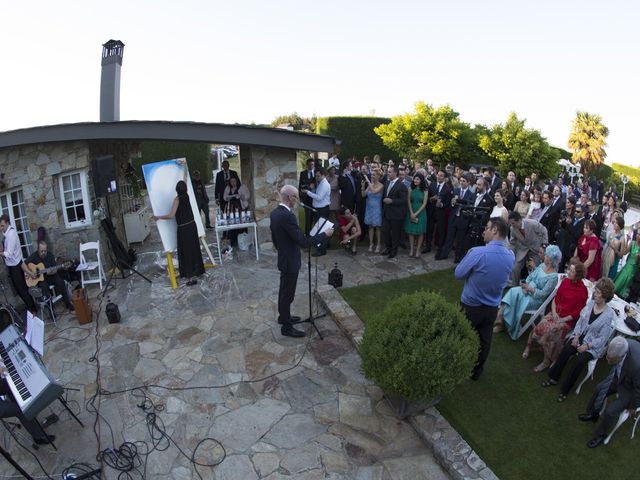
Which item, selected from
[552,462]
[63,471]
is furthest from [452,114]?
[63,471]

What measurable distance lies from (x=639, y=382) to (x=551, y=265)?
2015 mm

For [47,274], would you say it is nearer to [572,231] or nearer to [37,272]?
A: [37,272]

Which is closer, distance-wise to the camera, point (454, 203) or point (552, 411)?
point (552, 411)

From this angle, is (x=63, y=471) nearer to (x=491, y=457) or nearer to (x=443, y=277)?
(x=491, y=457)

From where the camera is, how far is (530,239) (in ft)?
21.0

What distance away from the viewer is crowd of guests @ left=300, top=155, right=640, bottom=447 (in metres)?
4.54

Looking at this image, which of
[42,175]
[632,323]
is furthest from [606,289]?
[42,175]

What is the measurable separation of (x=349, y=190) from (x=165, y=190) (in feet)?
12.7

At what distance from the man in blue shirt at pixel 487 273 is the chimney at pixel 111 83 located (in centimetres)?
887

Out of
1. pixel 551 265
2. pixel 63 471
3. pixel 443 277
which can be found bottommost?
pixel 63 471

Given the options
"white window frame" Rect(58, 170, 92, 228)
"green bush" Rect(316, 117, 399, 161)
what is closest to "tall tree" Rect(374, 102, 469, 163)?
"green bush" Rect(316, 117, 399, 161)

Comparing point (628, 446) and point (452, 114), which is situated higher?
point (452, 114)

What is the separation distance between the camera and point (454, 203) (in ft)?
26.4

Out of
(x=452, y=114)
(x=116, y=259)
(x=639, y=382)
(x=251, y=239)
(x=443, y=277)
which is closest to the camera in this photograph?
(x=639, y=382)
